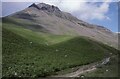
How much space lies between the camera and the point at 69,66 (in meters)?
58.3

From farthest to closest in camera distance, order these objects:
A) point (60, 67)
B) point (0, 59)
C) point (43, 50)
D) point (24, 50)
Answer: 1. point (43, 50)
2. point (24, 50)
3. point (0, 59)
4. point (60, 67)

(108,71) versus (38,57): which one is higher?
(108,71)

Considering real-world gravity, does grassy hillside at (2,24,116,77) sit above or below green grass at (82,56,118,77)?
below

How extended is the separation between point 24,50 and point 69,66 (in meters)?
18.3

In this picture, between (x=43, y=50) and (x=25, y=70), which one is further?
(x=43, y=50)

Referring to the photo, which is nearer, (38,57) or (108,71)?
(108,71)

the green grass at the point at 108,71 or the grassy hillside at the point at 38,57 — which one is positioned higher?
the green grass at the point at 108,71

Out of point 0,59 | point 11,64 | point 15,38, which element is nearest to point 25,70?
point 11,64

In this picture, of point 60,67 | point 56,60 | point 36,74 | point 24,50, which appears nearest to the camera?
point 36,74

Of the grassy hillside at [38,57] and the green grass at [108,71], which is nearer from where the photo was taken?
the green grass at [108,71]

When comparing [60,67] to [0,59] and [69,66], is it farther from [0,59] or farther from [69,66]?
[0,59]

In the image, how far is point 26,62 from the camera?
59125mm

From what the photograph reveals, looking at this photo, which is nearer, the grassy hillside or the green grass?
the green grass

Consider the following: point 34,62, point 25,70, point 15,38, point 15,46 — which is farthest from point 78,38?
point 25,70
